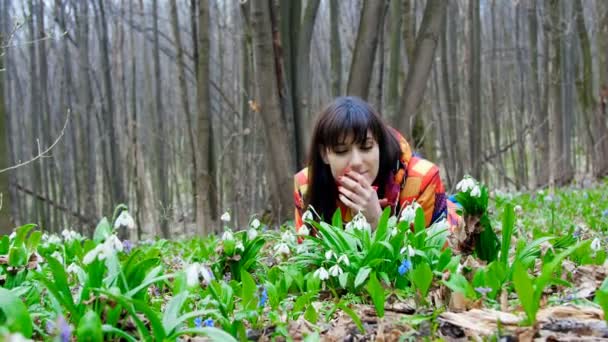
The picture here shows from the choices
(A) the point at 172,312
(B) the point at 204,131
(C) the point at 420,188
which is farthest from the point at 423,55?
(A) the point at 172,312

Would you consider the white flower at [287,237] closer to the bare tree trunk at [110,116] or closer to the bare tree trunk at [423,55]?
the bare tree trunk at [423,55]

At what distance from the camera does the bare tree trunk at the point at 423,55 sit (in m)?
5.53

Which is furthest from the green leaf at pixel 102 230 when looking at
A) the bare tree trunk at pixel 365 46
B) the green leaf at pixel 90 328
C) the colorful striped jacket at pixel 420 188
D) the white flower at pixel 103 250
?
the bare tree trunk at pixel 365 46

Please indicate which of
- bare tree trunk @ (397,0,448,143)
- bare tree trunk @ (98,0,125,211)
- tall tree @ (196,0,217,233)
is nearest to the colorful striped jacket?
bare tree trunk @ (397,0,448,143)

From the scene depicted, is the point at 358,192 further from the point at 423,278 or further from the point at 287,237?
the point at 423,278

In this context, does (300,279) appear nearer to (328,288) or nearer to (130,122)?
(328,288)

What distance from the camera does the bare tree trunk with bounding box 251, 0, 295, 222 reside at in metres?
5.34

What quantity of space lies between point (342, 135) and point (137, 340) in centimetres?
Result: 144

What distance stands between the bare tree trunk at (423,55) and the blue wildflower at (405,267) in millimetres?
3813

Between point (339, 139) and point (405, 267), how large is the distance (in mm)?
884

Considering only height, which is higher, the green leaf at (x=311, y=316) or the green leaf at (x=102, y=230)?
the green leaf at (x=102, y=230)

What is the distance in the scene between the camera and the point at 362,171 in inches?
103

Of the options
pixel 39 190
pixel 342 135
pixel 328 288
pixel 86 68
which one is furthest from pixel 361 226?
pixel 39 190

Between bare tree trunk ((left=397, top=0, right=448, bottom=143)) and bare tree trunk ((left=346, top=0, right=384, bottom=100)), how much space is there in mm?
397
